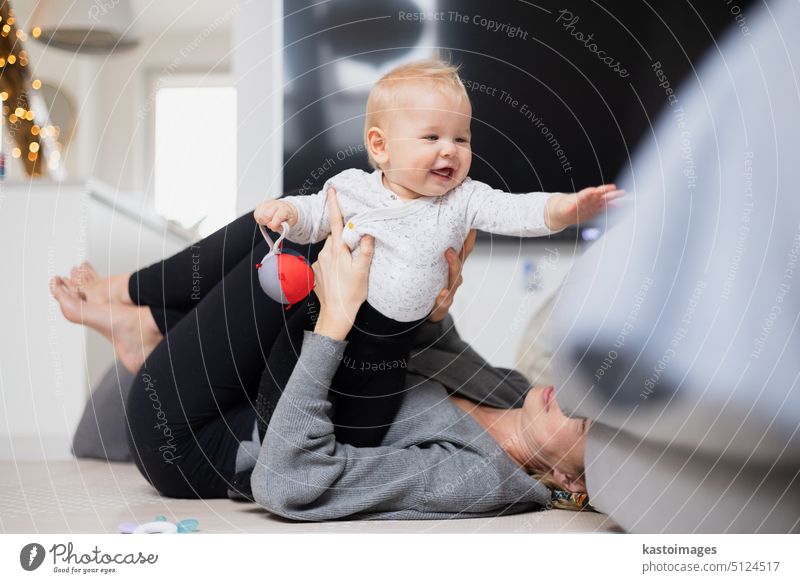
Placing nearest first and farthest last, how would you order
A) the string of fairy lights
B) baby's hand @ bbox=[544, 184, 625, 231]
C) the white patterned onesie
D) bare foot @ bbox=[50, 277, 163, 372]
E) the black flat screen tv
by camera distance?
baby's hand @ bbox=[544, 184, 625, 231] < the white patterned onesie < bare foot @ bbox=[50, 277, 163, 372] < the black flat screen tv < the string of fairy lights

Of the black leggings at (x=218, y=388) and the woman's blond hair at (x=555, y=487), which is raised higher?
the black leggings at (x=218, y=388)

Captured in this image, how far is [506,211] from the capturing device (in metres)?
0.92

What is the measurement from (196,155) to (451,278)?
1485 millimetres

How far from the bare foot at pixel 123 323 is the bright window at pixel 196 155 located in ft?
2.59

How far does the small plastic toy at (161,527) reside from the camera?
0.83 metres

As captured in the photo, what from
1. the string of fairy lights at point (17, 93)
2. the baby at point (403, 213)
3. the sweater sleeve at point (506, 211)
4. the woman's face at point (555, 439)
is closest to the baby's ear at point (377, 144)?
the baby at point (403, 213)

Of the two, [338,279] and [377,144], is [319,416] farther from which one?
[377,144]

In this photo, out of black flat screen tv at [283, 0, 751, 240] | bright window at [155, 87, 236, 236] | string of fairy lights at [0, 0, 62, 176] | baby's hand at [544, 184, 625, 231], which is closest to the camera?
baby's hand at [544, 184, 625, 231]

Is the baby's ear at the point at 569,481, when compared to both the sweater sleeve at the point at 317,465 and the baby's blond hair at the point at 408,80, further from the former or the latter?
the baby's blond hair at the point at 408,80

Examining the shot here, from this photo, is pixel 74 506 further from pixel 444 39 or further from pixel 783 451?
pixel 444 39

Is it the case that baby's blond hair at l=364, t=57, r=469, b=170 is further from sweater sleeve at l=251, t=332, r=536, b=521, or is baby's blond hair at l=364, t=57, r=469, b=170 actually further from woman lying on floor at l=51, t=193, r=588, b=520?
sweater sleeve at l=251, t=332, r=536, b=521

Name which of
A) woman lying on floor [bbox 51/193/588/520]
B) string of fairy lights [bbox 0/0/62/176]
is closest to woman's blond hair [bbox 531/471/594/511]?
woman lying on floor [bbox 51/193/588/520]

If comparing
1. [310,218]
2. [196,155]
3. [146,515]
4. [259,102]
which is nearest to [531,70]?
[259,102]

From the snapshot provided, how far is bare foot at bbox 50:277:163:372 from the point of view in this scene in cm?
125
